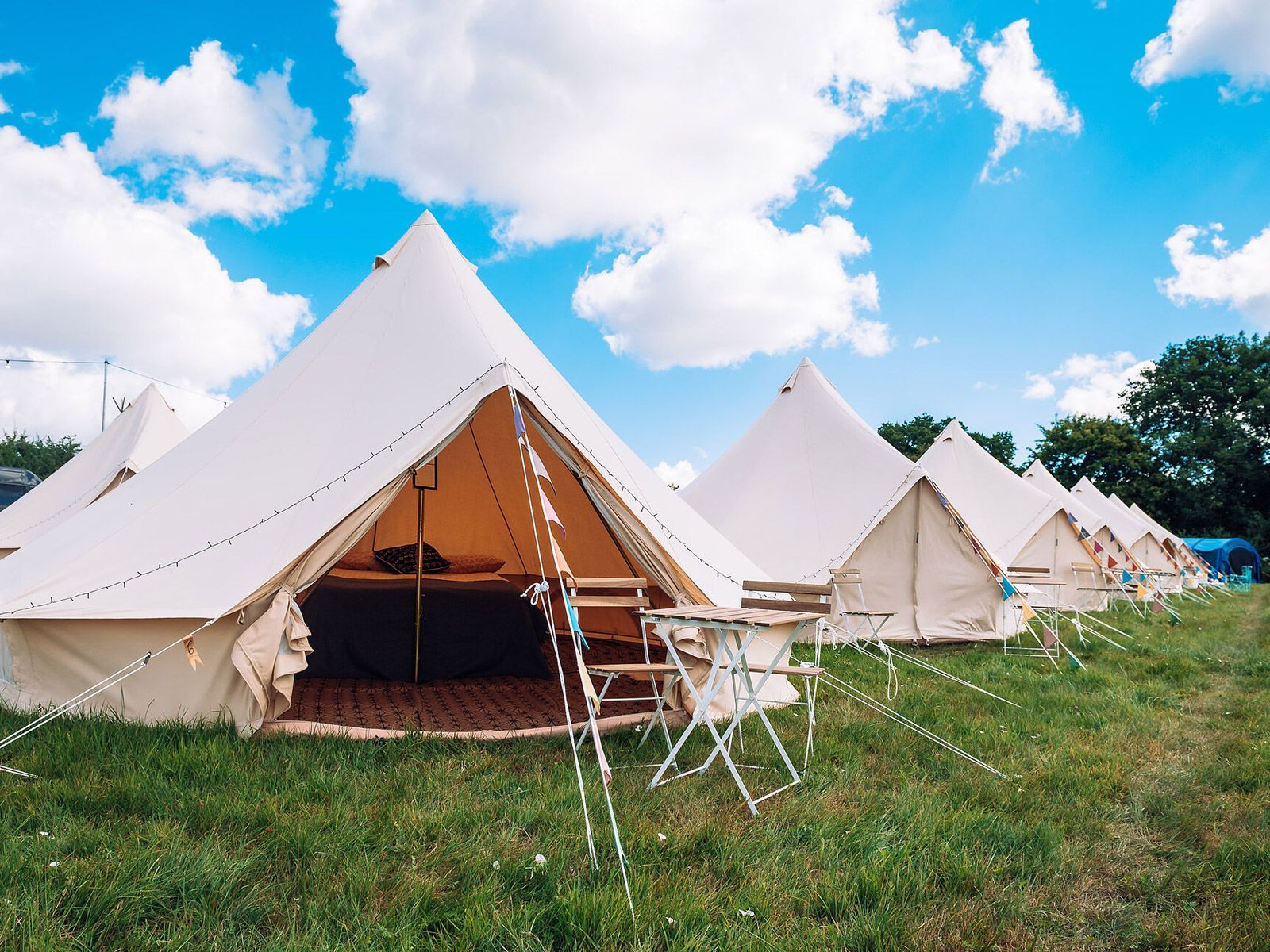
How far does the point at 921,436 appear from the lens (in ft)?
106

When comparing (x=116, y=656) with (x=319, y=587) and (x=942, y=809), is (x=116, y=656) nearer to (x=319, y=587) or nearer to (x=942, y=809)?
(x=319, y=587)

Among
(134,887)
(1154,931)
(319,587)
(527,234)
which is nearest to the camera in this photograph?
(134,887)

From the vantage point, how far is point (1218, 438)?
26.0m

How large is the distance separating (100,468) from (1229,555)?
26.6 meters

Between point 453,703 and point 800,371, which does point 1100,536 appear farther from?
point 453,703

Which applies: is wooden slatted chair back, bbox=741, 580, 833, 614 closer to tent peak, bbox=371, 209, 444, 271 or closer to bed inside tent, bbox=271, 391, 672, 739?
bed inside tent, bbox=271, 391, 672, 739

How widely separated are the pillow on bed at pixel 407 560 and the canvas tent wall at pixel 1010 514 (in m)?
7.36

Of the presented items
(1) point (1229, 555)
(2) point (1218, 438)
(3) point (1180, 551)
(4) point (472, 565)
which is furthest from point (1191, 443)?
(4) point (472, 565)

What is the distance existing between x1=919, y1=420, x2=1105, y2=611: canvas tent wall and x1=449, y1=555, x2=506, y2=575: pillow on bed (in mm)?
6836

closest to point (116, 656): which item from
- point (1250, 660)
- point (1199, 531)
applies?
point (1250, 660)

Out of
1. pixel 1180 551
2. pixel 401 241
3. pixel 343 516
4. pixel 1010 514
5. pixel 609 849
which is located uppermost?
pixel 401 241

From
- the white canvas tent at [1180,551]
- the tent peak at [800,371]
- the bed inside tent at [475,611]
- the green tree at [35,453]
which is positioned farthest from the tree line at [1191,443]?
the green tree at [35,453]

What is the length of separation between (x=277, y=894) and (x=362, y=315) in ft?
11.6

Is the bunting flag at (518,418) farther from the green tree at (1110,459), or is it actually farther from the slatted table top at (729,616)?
the green tree at (1110,459)
